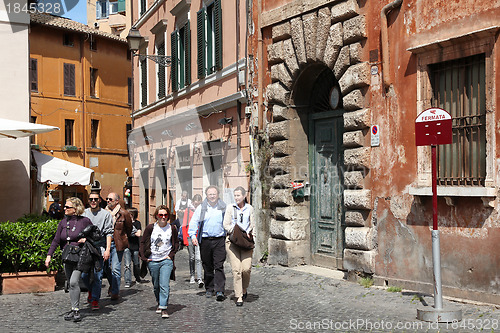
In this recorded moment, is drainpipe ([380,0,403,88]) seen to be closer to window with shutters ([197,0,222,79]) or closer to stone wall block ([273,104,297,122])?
stone wall block ([273,104,297,122])

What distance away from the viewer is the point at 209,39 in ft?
55.8

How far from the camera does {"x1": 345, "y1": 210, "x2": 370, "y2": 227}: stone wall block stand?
10.7 m

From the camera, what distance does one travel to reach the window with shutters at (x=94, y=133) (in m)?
37.3

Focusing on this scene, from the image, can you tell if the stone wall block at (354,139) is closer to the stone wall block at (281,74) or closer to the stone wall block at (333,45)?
the stone wall block at (333,45)

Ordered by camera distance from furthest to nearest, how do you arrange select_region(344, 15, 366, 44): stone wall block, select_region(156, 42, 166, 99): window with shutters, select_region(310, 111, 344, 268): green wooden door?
select_region(156, 42, 166, 99): window with shutters < select_region(310, 111, 344, 268): green wooden door < select_region(344, 15, 366, 44): stone wall block

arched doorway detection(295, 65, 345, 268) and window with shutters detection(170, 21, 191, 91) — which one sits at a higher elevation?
window with shutters detection(170, 21, 191, 91)

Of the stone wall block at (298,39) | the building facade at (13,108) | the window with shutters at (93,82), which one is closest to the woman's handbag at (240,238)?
the stone wall block at (298,39)

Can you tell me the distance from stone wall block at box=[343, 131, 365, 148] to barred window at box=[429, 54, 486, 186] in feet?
4.99

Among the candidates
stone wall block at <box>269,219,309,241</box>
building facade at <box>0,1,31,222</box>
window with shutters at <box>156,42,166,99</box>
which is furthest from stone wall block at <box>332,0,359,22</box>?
window with shutters at <box>156,42,166,99</box>

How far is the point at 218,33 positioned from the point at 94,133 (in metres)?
22.9

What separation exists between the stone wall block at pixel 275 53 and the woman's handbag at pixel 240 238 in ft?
15.3

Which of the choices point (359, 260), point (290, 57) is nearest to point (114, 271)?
point (359, 260)

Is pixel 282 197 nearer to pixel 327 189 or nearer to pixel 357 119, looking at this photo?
pixel 327 189

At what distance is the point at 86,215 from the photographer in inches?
370
